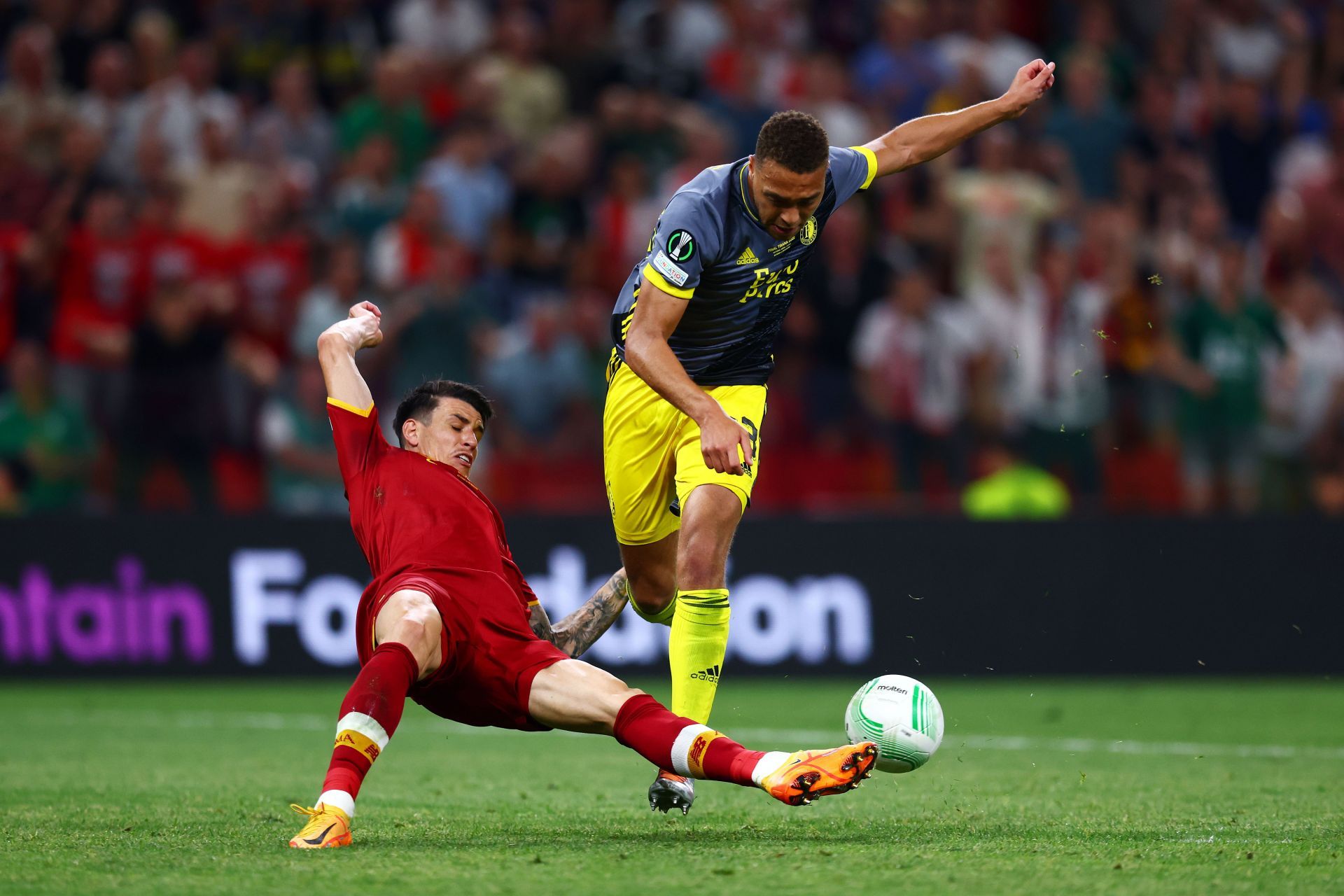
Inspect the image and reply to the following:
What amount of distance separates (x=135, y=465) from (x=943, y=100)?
729 centimetres

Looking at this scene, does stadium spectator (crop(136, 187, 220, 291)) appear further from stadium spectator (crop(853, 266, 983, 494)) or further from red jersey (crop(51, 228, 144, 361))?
stadium spectator (crop(853, 266, 983, 494))

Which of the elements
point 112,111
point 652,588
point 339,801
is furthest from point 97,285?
point 339,801

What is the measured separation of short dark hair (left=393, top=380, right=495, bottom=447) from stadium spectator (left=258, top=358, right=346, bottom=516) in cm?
564

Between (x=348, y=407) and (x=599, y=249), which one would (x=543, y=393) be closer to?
(x=599, y=249)

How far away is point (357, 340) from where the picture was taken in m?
6.16

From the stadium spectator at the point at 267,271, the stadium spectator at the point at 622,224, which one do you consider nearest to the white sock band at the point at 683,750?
the stadium spectator at the point at 267,271

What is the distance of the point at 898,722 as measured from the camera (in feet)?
19.6

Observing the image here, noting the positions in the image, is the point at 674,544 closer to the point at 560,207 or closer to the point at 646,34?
the point at 560,207

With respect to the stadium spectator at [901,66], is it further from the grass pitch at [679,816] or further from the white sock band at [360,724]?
the white sock band at [360,724]

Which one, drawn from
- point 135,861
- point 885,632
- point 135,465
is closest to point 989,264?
point 885,632

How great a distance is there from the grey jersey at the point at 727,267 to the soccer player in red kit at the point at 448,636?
94 cm

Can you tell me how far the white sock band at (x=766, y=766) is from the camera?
525 cm

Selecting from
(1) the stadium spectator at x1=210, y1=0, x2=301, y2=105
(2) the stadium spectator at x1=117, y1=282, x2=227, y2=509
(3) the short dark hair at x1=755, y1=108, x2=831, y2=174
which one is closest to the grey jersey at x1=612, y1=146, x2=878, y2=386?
(3) the short dark hair at x1=755, y1=108, x2=831, y2=174

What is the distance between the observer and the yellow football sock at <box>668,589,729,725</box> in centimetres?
637
